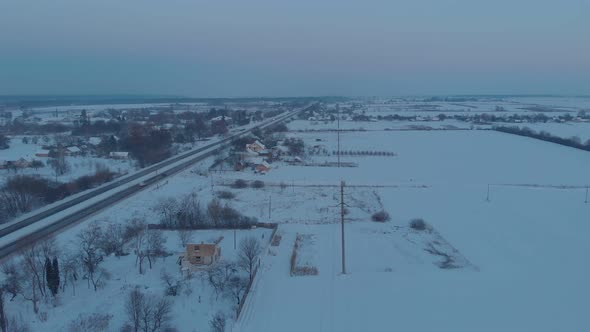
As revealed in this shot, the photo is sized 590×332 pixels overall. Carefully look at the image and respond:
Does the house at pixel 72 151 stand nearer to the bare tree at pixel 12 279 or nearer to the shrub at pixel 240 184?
the shrub at pixel 240 184

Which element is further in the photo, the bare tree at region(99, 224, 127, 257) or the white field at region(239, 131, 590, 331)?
the bare tree at region(99, 224, 127, 257)

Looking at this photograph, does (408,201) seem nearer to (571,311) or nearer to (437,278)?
(437,278)

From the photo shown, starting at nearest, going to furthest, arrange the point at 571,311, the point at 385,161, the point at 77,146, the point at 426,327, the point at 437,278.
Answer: the point at 426,327
the point at 571,311
the point at 437,278
the point at 385,161
the point at 77,146

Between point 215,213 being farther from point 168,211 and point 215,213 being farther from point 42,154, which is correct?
point 42,154

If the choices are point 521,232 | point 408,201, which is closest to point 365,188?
point 408,201

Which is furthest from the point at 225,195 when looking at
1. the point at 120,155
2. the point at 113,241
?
the point at 120,155

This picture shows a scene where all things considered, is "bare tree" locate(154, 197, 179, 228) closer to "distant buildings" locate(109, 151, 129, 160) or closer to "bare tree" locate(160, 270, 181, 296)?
"bare tree" locate(160, 270, 181, 296)

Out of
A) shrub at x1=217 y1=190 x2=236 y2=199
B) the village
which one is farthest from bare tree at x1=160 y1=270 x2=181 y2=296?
shrub at x1=217 y1=190 x2=236 y2=199
